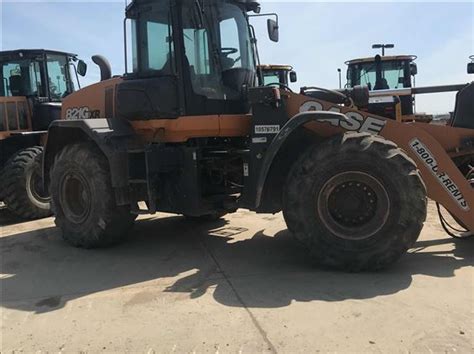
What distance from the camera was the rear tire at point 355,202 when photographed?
488 cm

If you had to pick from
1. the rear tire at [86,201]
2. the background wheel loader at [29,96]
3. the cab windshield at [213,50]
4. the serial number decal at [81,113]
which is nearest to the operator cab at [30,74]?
the background wheel loader at [29,96]

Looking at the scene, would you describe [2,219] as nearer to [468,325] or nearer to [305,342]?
[305,342]

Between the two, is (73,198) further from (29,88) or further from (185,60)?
(29,88)

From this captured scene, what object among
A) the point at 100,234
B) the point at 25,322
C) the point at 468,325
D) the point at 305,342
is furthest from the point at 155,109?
the point at 468,325

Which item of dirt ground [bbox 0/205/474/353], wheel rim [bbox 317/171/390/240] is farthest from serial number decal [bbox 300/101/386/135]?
dirt ground [bbox 0/205/474/353]

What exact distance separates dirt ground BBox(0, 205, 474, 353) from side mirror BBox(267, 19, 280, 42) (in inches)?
96.3

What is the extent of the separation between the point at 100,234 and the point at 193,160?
150 cm

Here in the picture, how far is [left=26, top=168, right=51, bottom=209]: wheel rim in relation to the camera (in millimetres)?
8641

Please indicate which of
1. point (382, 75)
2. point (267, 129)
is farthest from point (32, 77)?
point (382, 75)

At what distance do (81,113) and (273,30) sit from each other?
2835 mm

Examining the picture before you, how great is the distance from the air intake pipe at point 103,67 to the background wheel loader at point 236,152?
544mm

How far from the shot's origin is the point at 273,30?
250 inches

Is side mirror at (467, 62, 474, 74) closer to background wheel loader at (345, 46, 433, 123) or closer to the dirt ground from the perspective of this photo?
background wheel loader at (345, 46, 433, 123)

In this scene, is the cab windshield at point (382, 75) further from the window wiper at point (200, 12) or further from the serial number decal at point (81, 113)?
the window wiper at point (200, 12)
